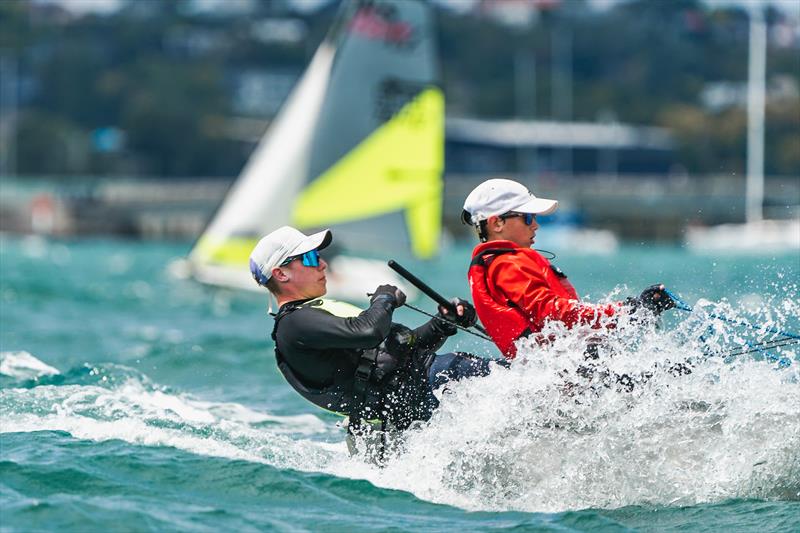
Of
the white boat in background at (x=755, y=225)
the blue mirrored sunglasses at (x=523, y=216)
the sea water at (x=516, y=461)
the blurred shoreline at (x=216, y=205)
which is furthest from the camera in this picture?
the blurred shoreline at (x=216, y=205)

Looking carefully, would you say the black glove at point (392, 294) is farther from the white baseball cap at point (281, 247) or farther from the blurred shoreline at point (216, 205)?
the blurred shoreline at point (216, 205)

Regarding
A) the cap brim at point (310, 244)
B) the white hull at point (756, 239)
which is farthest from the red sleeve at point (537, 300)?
the white hull at point (756, 239)

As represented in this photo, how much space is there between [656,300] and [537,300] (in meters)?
0.46

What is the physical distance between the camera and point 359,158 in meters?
19.0

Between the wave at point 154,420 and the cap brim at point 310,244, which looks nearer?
the cap brim at point 310,244

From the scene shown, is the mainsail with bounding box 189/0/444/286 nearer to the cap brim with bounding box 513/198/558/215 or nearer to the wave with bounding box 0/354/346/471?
the wave with bounding box 0/354/346/471

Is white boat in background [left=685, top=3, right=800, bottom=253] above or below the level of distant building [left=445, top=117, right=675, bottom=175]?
below

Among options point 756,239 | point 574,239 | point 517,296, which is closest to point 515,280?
point 517,296

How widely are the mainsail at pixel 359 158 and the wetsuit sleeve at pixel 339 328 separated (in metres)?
12.6

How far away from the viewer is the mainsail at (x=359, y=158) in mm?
18750

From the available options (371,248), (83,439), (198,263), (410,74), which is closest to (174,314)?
(198,263)

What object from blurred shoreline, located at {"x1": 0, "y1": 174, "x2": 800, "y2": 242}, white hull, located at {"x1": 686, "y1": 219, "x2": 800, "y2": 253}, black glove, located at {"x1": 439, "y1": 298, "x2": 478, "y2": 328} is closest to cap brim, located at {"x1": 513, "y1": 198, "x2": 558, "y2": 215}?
black glove, located at {"x1": 439, "y1": 298, "x2": 478, "y2": 328}

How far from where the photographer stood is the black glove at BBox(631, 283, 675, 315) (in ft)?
19.5

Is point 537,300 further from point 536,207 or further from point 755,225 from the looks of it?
point 755,225
